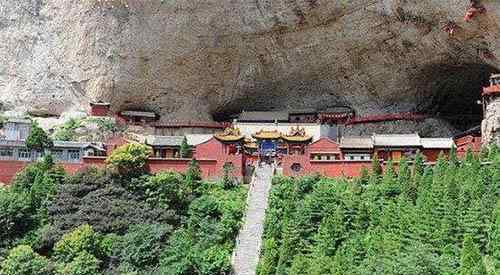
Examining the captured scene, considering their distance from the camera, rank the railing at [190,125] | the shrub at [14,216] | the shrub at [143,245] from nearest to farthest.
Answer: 1. the shrub at [143,245]
2. the shrub at [14,216]
3. the railing at [190,125]

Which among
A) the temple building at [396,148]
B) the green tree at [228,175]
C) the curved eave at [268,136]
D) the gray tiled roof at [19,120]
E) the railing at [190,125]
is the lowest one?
the green tree at [228,175]

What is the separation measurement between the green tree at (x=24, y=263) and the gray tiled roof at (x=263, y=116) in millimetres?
13320

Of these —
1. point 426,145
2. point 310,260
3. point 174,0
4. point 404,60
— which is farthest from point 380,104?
point 310,260

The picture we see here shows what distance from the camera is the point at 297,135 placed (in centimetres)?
3212

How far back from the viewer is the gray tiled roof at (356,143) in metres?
29.6

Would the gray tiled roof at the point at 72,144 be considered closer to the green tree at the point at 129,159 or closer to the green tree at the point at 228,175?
the green tree at the point at 129,159

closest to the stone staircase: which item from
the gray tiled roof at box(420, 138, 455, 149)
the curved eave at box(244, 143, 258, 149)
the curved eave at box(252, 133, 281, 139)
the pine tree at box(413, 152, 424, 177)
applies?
the curved eave at box(244, 143, 258, 149)

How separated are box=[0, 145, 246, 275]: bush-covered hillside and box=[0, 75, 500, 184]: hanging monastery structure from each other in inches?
54.2

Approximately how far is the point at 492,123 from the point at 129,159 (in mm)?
12272

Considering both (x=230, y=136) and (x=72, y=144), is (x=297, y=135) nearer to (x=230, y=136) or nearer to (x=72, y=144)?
(x=230, y=136)

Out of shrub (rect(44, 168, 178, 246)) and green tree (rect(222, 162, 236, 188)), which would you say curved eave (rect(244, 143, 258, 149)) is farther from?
shrub (rect(44, 168, 178, 246))

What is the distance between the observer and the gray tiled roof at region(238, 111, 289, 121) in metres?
35.1

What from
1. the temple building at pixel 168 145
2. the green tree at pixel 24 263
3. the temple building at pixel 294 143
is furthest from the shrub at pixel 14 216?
the temple building at pixel 294 143

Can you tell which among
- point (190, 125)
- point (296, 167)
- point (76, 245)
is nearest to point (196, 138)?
point (190, 125)
